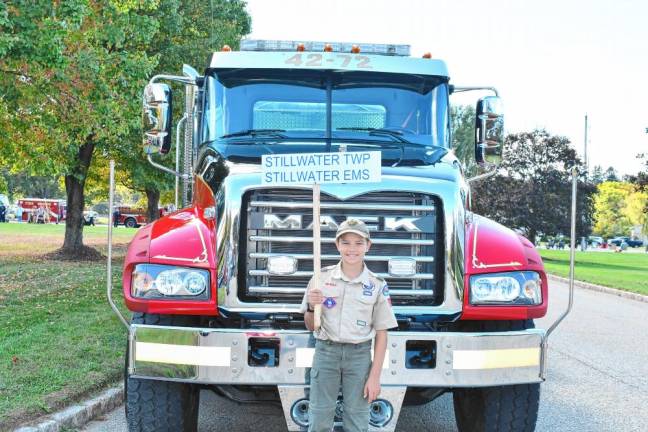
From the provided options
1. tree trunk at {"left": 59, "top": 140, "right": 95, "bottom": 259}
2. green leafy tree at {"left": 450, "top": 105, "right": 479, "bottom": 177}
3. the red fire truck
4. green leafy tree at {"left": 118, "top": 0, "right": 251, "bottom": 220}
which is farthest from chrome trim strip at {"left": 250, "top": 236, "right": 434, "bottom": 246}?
the red fire truck

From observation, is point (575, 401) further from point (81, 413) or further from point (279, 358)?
point (81, 413)

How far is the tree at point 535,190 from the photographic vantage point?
4734 cm

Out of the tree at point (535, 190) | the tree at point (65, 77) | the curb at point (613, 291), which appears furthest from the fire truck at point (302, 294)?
the tree at point (535, 190)

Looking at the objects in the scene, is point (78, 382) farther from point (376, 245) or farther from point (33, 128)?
point (33, 128)

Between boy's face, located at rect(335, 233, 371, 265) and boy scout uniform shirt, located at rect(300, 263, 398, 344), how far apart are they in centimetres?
10

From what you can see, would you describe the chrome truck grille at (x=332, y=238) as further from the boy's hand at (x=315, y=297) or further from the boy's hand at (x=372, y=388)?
the boy's hand at (x=372, y=388)

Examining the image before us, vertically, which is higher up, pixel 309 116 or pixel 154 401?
pixel 309 116

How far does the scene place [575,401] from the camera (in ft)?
23.4

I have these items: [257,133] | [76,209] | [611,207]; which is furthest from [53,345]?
[611,207]

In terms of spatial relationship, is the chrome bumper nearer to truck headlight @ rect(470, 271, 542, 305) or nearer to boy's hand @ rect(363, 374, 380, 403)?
boy's hand @ rect(363, 374, 380, 403)

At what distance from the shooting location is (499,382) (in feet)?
14.8

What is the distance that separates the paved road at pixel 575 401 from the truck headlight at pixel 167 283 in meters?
1.72

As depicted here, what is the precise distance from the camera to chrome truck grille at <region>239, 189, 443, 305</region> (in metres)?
4.79

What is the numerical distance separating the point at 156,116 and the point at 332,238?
7.07ft
